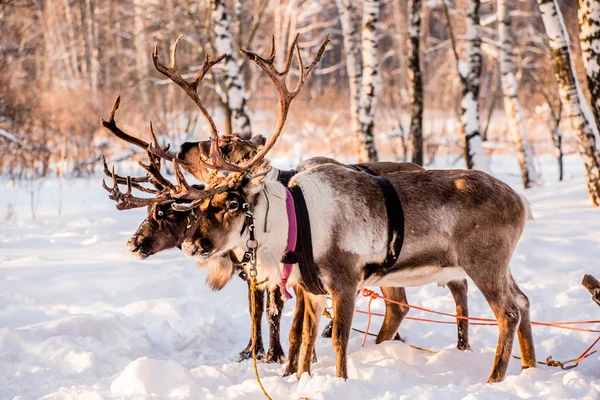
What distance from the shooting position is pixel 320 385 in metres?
3.56

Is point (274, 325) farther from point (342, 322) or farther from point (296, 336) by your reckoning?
point (342, 322)

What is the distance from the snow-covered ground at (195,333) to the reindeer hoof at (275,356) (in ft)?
0.49

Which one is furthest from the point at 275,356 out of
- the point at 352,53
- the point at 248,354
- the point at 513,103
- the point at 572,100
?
the point at 513,103

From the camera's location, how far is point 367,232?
3986 millimetres

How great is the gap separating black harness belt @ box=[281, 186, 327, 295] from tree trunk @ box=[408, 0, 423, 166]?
8123 millimetres

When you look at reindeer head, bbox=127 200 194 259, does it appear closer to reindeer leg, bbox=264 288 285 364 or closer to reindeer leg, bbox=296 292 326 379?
reindeer leg, bbox=296 292 326 379

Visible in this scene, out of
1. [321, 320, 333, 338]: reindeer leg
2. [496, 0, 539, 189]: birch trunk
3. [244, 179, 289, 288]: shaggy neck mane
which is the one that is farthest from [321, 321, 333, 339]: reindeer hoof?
[496, 0, 539, 189]: birch trunk

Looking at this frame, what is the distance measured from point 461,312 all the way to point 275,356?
1430 millimetres

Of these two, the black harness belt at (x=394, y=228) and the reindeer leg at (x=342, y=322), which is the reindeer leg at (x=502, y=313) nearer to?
the black harness belt at (x=394, y=228)

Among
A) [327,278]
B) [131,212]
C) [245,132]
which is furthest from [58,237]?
[327,278]

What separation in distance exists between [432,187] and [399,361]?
1.13 m

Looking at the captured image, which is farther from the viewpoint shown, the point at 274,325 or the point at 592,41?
the point at 592,41

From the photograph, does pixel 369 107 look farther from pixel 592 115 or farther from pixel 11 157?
pixel 11 157

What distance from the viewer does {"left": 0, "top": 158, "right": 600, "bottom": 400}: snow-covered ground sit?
12.4ft
